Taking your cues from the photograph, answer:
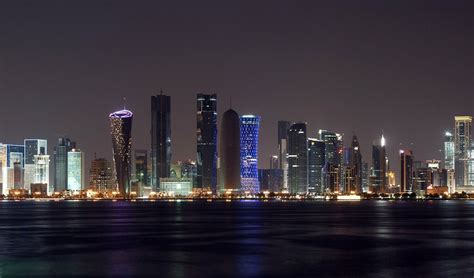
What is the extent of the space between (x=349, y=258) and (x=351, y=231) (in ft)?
121

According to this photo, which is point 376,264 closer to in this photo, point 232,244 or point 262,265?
point 262,265

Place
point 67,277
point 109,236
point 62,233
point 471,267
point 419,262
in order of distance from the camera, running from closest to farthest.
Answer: point 67,277 < point 471,267 < point 419,262 < point 109,236 < point 62,233

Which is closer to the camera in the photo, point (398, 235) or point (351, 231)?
point (398, 235)

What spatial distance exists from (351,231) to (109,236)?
30.2 meters

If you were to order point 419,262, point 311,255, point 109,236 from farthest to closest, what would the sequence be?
1. point 109,236
2. point 311,255
3. point 419,262

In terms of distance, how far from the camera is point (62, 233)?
318ft

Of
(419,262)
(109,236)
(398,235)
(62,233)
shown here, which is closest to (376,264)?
(419,262)

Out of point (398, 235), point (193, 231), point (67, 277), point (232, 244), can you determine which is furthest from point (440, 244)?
point (67, 277)

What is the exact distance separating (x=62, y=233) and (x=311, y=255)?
41981mm

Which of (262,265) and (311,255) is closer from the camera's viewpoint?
(262,265)

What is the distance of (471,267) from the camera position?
55.4 metres

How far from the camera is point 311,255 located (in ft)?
214

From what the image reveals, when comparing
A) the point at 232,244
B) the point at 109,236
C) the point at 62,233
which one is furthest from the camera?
the point at 62,233

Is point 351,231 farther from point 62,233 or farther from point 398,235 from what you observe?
point 62,233
